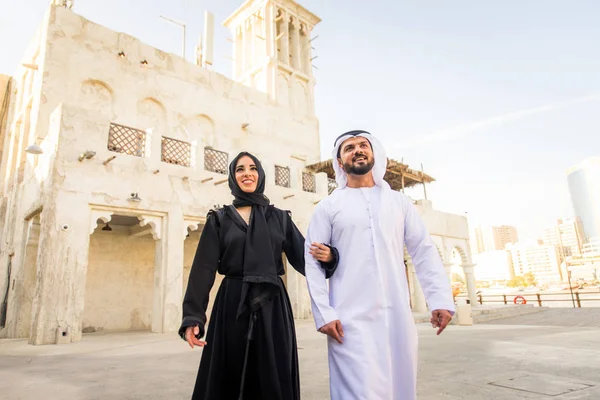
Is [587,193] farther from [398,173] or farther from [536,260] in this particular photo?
[398,173]

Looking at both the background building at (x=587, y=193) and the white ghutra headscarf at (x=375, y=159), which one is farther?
the background building at (x=587, y=193)

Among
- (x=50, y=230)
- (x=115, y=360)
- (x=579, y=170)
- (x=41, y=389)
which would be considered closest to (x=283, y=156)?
(x=50, y=230)

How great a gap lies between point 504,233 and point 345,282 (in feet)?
665

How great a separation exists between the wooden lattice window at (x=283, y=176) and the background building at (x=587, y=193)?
658 ft

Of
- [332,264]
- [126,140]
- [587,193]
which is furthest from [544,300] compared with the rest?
[587,193]

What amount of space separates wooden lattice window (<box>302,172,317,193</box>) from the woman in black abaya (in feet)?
37.3

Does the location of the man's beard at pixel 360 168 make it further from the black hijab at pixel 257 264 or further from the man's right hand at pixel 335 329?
the man's right hand at pixel 335 329

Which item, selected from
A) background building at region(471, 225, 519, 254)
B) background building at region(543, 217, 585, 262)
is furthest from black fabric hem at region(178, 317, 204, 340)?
background building at region(543, 217, 585, 262)

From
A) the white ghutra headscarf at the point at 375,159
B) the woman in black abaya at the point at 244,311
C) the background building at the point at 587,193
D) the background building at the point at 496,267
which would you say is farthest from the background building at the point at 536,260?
the woman in black abaya at the point at 244,311

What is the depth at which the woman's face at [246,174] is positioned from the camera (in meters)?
2.55

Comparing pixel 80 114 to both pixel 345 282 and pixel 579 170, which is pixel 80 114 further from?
pixel 579 170

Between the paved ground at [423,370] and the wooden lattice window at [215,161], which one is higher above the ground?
the wooden lattice window at [215,161]

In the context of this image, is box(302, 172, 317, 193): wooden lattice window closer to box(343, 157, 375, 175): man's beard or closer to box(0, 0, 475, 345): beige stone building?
box(0, 0, 475, 345): beige stone building

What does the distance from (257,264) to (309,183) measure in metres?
11.8
